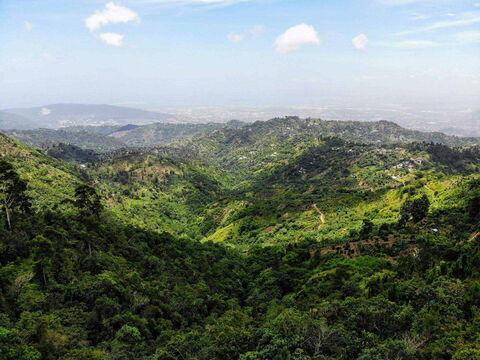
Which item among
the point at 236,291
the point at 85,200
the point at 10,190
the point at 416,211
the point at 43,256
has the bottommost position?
the point at 236,291

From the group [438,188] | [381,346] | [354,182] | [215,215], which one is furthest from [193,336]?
[354,182]

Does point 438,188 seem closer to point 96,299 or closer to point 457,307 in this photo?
point 457,307

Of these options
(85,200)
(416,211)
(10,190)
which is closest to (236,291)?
(85,200)

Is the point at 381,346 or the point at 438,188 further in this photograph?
the point at 438,188

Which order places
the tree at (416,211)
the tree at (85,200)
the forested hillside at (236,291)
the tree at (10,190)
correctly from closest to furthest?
the forested hillside at (236,291) < the tree at (10,190) < the tree at (85,200) < the tree at (416,211)

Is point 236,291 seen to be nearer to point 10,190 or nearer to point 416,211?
point 416,211

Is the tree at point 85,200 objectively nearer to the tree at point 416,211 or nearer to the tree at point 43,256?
the tree at point 43,256

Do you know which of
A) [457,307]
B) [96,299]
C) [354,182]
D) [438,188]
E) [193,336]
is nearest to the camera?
[457,307]

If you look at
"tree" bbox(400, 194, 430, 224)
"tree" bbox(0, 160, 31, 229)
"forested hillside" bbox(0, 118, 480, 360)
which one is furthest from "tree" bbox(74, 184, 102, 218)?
"tree" bbox(400, 194, 430, 224)

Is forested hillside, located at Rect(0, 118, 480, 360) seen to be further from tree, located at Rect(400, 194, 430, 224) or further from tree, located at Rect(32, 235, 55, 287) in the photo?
tree, located at Rect(400, 194, 430, 224)

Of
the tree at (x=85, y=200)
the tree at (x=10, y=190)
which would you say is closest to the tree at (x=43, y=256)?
the tree at (x=10, y=190)

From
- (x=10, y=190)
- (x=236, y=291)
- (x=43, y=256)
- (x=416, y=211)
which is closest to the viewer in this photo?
(x=43, y=256)
